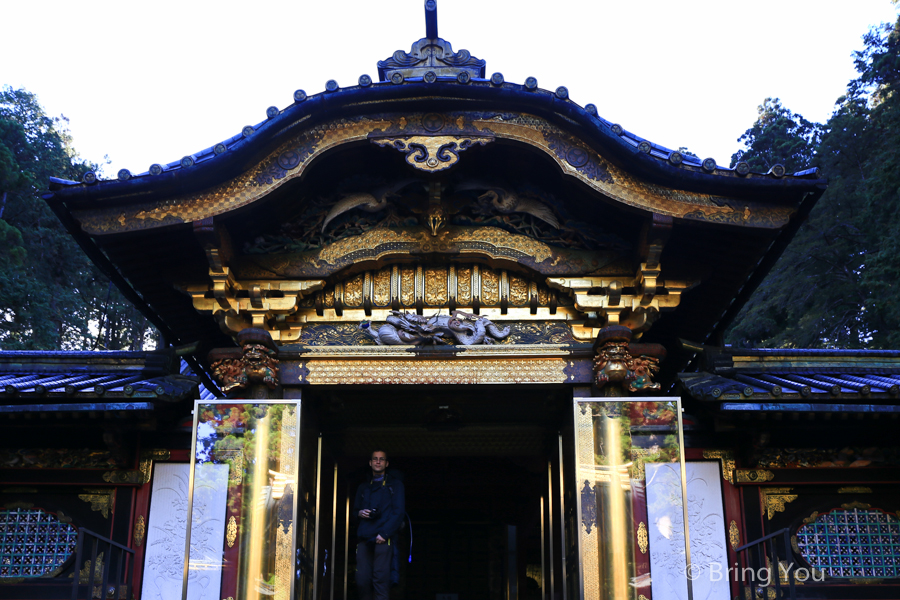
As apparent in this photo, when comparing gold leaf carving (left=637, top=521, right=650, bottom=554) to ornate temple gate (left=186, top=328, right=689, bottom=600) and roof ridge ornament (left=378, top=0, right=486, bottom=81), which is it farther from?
roof ridge ornament (left=378, top=0, right=486, bottom=81)

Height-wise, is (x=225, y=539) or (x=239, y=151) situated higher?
(x=239, y=151)

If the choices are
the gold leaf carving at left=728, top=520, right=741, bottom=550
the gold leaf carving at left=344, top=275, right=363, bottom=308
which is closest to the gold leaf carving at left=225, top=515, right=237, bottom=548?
the gold leaf carving at left=344, top=275, right=363, bottom=308

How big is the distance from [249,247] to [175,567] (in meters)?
3.32

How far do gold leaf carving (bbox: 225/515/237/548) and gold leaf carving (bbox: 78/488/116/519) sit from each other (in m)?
1.57

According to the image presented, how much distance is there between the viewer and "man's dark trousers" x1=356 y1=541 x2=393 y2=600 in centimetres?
830

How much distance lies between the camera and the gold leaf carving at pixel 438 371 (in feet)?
26.1

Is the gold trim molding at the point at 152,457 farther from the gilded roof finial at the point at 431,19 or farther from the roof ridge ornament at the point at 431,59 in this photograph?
the gilded roof finial at the point at 431,19

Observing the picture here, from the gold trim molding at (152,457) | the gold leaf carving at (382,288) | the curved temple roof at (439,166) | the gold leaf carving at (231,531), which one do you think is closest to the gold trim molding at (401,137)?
the curved temple roof at (439,166)

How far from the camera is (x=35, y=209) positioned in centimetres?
2675

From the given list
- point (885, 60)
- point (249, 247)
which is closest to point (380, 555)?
Result: point (249, 247)

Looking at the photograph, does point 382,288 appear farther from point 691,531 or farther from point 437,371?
point 691,531

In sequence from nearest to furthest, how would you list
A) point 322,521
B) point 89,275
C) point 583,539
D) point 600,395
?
1. point 583,539
2. point 600,395
3. point 322,521
4. point 89,275

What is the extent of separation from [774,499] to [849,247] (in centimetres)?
1726

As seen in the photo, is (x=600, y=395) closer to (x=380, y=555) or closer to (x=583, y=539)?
(x=583, y=539)
